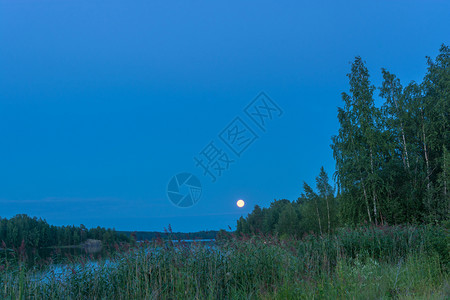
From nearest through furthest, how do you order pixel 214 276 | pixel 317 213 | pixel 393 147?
pixel 214 276, pixel 393 147, pixel 317 213

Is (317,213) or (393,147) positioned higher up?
(393,147)

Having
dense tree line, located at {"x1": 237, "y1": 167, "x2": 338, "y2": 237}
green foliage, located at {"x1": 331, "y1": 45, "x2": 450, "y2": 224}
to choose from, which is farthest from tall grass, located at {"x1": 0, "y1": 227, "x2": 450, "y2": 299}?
dense tree line, located at {"x1": 237, "y1": 167, "x2": 338, "y2": 237}

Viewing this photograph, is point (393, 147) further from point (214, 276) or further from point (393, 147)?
point (214, 276)

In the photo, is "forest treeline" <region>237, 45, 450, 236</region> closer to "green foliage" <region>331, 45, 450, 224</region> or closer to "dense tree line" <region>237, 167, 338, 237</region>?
"green foliage" <region>331, 45, 450, 224</region>

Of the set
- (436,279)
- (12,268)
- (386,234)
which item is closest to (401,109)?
(386,234)

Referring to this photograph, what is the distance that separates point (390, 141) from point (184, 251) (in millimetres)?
20754

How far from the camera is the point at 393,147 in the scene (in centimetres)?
2250

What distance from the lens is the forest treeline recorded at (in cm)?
2142

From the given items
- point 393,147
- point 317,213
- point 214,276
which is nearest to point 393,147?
point 393,147

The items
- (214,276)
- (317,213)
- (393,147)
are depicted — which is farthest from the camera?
Result: (317,213)

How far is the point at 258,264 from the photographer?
26.0 feet

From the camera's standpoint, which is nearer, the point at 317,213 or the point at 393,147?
the point at 393,147

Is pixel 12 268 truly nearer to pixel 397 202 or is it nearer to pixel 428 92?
pixel 397 202

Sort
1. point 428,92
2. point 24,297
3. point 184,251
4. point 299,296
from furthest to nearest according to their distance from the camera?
point 428,92
point 184,251
point 24,297
point 299,296
